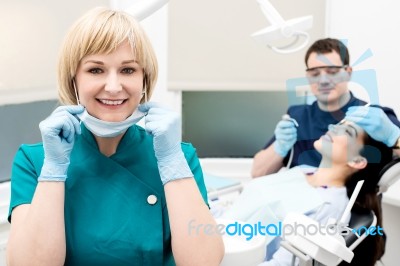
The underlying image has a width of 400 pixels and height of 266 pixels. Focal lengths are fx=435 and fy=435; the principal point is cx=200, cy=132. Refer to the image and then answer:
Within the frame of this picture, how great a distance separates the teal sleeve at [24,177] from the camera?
100cm

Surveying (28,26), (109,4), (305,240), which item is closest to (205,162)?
(109,4)

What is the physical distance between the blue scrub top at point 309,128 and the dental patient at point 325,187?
0.04 metres

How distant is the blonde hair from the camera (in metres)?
0.99

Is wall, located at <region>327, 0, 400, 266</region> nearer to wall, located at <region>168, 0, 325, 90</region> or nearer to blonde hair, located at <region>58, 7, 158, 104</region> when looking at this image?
wall, located at <region>168, 0, 325, 90</region>

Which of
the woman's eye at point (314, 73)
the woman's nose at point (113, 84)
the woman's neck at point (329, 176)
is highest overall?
the woman's eye at point (314, 73)

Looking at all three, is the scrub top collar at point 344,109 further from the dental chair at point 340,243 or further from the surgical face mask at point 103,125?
the surgical face mask at point 103,125

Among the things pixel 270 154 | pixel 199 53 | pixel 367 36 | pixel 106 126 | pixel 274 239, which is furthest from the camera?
pixel 199 53

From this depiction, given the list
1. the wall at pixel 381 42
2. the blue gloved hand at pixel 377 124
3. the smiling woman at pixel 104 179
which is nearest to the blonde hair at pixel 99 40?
the smiling woman at pixel 104 179

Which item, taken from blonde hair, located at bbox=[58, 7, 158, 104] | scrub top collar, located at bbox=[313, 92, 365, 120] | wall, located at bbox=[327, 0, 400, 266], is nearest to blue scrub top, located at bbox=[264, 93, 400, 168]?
scrub top collar, located at bbox=[313, 92, 365, 120]

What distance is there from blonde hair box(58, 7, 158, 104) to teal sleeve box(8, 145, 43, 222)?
18 centimetres

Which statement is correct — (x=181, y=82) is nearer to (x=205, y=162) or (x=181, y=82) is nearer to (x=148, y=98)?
(x=205, y=162)

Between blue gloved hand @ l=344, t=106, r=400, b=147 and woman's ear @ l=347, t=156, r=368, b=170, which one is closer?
blue gloved hand @ l=344, t=106, r=400, b=147

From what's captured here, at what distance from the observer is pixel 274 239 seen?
1595 millimetres

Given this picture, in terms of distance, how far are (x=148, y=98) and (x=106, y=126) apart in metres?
0.16
